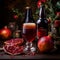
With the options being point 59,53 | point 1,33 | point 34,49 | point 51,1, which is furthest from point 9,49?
point 51,1

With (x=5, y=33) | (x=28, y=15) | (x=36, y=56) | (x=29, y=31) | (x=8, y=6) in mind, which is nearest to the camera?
(x=36, y=56)

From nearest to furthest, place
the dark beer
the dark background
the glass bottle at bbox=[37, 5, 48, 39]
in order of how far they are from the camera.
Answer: the dark beer → the glass bottle at bbox=[37, 5, 48, 39] → the dark background

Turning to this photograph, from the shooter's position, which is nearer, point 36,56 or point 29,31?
point 36,56

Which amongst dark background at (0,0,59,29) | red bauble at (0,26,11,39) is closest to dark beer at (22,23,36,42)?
red bauble at (0,26,11,39)

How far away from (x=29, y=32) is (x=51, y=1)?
0.46 metres

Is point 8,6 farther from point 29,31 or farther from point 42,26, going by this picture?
point 29,31

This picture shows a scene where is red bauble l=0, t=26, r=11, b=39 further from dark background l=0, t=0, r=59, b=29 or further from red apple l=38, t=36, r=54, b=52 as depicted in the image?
red apple l=38, t=36, r=54, b=52

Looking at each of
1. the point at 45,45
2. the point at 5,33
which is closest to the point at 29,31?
the point at 45,45

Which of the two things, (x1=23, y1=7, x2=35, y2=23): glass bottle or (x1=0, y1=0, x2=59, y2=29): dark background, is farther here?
(x1=0, y1=0, x2=59, y2=29): dark background

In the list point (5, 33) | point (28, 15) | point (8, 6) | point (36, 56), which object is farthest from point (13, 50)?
point (8, 6)

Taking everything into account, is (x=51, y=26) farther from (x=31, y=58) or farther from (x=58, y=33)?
(x=31, y=58)

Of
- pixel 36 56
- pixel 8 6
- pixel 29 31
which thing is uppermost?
pixel 8 6

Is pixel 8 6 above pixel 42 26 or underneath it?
above

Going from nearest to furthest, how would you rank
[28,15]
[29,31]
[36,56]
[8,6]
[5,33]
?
[36,56] < [29,31] < [28,15] < [5,33] < [8,6]
